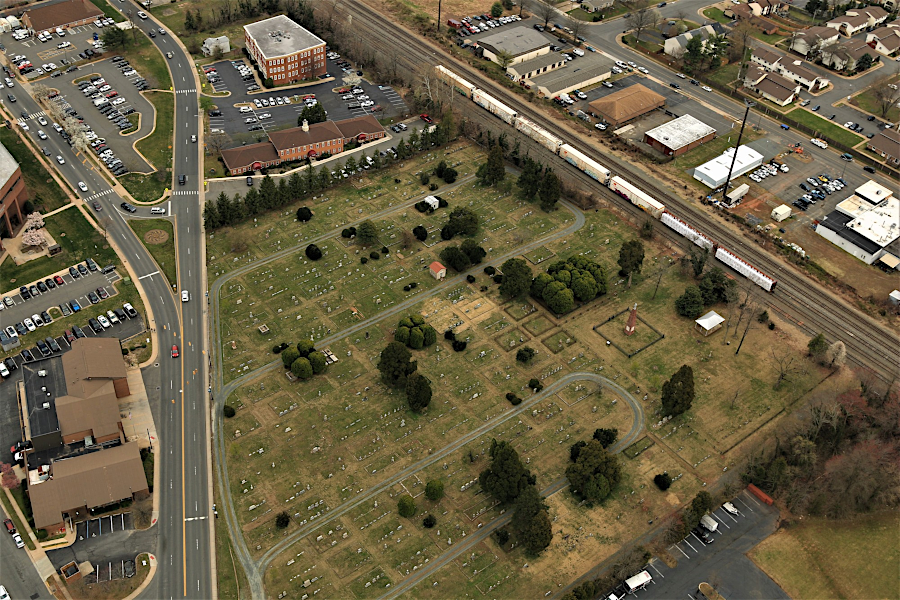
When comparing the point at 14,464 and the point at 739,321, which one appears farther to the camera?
the point at 739,321

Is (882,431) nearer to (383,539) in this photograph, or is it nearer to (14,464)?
(383,539)

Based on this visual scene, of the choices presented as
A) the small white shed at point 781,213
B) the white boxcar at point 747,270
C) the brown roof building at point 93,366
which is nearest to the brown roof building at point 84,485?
the brown roof building at point 93,366

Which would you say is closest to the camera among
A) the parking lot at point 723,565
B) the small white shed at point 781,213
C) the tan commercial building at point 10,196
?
the parking lot at point 723,565

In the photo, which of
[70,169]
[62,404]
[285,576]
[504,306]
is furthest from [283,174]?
[285,576]

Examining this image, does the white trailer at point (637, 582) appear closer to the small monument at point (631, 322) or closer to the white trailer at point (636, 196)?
the small monument at point (631, 322)

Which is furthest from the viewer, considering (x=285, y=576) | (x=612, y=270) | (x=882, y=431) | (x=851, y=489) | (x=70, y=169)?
(x=70, y=169)

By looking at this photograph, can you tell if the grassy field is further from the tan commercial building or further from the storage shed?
the tan commercial building
